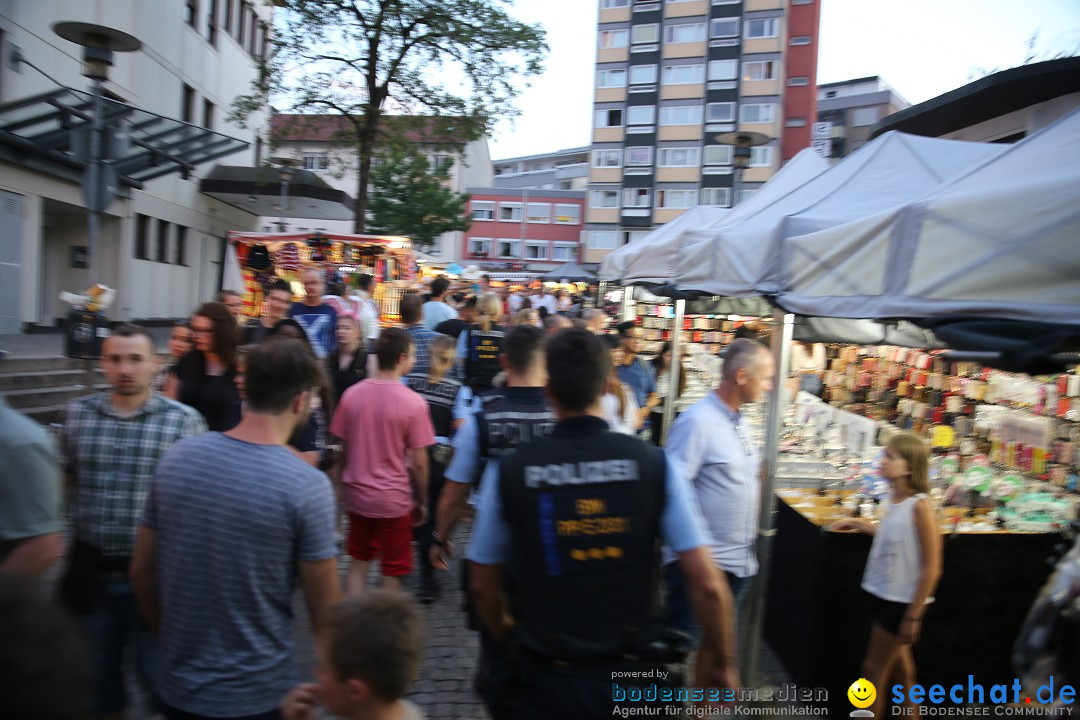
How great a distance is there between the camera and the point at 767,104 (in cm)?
5394

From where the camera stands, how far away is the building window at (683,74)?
55.5m

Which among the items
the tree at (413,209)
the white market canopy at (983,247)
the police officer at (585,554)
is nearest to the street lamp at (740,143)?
the white market canopy at (983,247)

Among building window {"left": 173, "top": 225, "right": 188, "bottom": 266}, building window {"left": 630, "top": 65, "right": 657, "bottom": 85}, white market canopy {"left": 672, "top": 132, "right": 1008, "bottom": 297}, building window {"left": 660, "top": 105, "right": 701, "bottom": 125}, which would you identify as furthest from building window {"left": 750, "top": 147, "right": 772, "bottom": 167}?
white market canopy {"left": 672, "top": 132, "right": 1008, "bottom": 297}

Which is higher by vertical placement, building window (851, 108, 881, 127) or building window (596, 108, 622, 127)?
building window (851, 108, 881, 127)

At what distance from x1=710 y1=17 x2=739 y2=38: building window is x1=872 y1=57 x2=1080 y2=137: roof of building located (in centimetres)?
4690

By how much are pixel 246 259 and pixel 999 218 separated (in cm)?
1354

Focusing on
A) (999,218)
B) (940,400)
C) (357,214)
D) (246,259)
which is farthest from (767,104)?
(999,218)

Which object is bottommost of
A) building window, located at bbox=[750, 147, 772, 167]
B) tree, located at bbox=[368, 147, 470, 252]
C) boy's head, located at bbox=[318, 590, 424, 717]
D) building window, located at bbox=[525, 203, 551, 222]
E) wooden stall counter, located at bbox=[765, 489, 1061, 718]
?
wooden stall counter, located at bbox=[765, 489, 1061, 718]

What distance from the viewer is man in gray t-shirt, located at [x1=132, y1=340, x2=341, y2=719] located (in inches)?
84.2

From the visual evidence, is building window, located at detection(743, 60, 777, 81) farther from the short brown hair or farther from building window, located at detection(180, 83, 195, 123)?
the short brown hair

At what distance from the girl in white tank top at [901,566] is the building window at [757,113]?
2175 inches

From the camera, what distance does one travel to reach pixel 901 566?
3.70 meters

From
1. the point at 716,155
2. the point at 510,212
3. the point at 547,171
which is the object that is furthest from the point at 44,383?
the point at 547,171

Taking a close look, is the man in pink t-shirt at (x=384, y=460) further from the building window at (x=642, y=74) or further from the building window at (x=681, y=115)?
the building window at (x=642, y=74)
